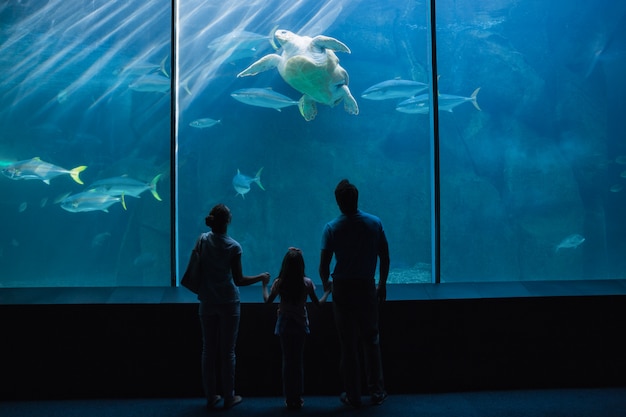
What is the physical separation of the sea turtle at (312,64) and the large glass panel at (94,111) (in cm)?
150

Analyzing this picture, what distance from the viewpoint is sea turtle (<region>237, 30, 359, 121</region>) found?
532cm

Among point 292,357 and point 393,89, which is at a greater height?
point 393,89

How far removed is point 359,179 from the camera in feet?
31.5

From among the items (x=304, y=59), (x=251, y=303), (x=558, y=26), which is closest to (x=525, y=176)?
(x=558, y=26)

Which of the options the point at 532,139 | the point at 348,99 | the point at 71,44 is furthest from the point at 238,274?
the point at 532,139

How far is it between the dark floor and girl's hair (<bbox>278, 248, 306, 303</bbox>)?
2.29ft

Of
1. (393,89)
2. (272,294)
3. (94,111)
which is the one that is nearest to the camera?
(272,294)

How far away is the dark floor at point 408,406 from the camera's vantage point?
9.77ft

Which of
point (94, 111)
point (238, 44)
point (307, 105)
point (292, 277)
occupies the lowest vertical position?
point (292, 277)

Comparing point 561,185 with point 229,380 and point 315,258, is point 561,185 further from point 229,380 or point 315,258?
point 229,380

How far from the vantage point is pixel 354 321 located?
2.96 m

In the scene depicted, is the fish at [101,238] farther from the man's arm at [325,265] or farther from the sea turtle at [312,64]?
the man's arm at [325,265]

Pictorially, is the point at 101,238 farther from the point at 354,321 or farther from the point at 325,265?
the point at 354,321

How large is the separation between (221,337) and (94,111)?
7109mm
